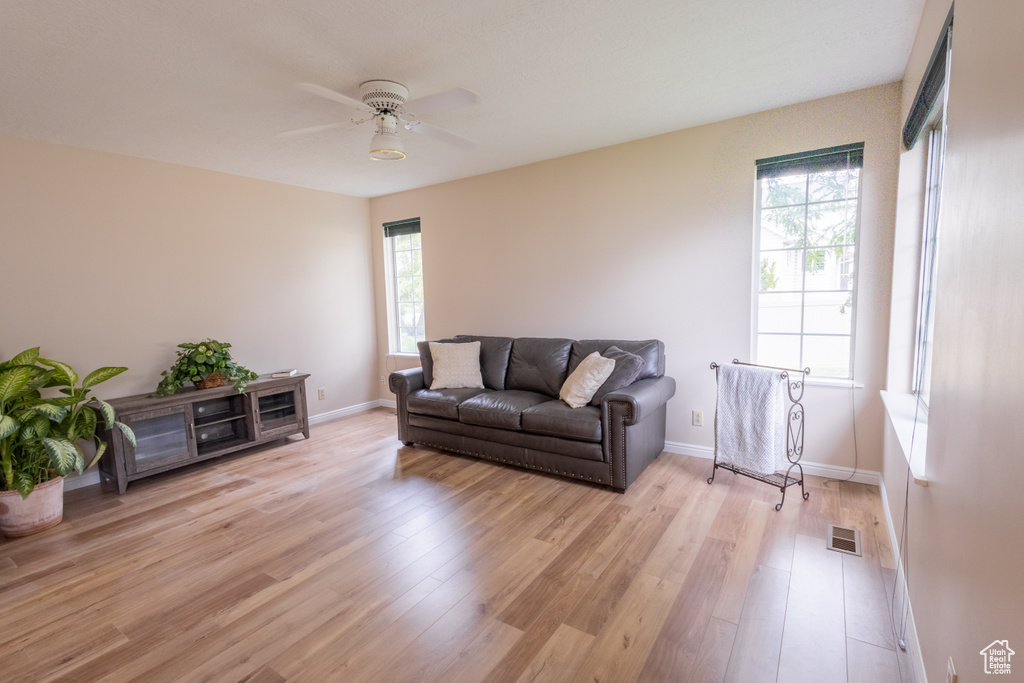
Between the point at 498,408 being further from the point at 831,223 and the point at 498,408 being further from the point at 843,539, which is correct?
the point at 831,223

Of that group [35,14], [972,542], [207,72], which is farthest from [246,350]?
[972,542]

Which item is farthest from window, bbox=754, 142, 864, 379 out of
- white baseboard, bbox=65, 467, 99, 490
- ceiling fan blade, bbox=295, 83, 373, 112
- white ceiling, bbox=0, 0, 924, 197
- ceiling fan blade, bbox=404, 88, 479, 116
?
white baseboard, bbox=65, 467, 99, 490

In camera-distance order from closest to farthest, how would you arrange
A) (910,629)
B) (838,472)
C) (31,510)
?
(910,629), (31,510), (838,472)

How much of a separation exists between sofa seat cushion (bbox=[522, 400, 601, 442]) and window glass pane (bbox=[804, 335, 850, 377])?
60.2 inches

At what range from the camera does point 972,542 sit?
1051 mm

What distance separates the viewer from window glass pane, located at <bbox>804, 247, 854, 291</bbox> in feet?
9.95

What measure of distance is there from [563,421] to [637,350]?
2.81ft

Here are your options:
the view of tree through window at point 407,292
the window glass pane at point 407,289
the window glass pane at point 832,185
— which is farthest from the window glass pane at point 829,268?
the window glass pane at point 407,289

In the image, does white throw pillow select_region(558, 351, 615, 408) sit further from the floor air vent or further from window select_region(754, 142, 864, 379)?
the floor air vent

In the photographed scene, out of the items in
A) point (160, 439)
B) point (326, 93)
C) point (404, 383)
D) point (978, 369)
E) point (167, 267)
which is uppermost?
A: point (326, 93)

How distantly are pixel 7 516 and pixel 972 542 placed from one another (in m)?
4.34

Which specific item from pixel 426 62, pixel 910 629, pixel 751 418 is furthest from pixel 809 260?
pixel 426 62

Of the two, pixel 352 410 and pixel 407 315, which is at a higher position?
pixel 407 315

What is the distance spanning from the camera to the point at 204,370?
3818 mm
